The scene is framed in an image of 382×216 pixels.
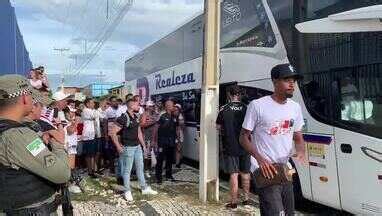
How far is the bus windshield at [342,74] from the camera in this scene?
7098 millimetres

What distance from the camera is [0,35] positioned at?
30.3 ft

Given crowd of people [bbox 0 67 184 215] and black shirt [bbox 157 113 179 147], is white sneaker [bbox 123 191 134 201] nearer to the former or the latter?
crowd of people [bbox 0 67 184 215]

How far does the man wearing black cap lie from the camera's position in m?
8.88

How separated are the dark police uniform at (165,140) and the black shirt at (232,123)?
3.09 m

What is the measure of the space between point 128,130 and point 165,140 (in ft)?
7.32

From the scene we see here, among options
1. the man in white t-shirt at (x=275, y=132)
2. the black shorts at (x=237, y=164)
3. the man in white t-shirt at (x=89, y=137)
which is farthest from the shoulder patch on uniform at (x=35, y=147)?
the man in white t-shirt at (x=89, y=137)

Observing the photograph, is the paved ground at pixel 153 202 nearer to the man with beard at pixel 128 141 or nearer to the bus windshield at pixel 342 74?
the man with beard at pixel 128 141

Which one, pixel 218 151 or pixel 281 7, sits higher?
pixel 281 7

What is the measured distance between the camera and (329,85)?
785 cm

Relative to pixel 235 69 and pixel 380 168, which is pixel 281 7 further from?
pixel 380 168

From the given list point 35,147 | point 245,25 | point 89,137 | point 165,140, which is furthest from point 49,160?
point 89,137

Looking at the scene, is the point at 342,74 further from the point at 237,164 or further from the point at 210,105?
the point at 210,105

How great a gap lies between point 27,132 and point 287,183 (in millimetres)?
2571

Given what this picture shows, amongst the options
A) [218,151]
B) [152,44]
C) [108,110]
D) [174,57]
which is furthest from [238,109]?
[152,44]
